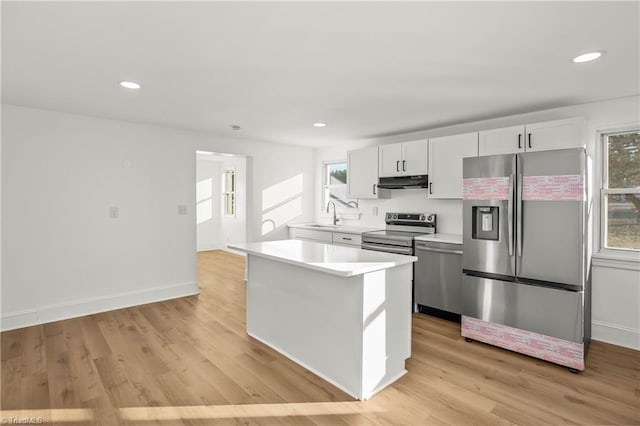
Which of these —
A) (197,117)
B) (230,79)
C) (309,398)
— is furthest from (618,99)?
(197,117)

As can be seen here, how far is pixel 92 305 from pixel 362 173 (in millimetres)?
3905

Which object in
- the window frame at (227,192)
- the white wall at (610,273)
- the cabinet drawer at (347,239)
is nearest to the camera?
the white wall at (610,273)

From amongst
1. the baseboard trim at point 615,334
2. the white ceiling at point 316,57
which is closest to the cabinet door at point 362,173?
the white ceiling at point 316,57

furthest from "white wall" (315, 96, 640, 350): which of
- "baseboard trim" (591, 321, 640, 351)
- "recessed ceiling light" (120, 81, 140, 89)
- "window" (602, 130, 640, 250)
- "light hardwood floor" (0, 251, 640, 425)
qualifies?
"recessed ceiling light" (120, 81, 140, 89)

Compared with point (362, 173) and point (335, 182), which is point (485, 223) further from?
point (335, 182)

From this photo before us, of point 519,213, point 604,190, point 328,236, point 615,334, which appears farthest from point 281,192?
point 615,334

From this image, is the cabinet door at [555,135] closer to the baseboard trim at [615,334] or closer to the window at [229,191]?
the baseboard trim at [615,334]

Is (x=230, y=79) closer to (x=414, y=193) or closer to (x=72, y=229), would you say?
(x=72, y=229)

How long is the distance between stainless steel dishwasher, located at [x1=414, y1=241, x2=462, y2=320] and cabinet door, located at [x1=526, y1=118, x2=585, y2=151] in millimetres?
1302

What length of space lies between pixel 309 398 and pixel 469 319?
5.99 feet

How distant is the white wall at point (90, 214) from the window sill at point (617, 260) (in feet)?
15.8

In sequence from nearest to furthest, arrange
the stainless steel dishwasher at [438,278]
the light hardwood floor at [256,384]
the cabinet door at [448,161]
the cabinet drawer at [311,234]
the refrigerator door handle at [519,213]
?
the light hardwood floor at [256,384] < the refrigerator door handle at [519,213] < the stainless steel dishwasher at [438,278] < the cabinet door at [448,161] < the cabinet drawer at [311,234]

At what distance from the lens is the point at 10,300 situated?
3520 millimetres

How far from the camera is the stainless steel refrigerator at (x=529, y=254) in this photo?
2.71 meters
